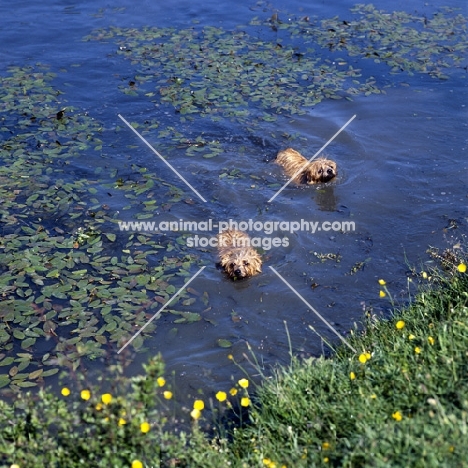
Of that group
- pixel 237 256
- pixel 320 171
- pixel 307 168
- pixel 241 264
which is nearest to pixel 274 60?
pixel 307 168

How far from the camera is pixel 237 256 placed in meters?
8.62

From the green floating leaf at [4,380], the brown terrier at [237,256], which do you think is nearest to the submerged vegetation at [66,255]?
the green floating leaf at [4,380]

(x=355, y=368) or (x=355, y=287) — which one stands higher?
(x=355, y=368)

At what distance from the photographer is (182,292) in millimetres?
8375

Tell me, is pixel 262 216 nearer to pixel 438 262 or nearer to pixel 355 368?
pixel 438 262

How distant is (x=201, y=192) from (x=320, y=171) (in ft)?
6.47

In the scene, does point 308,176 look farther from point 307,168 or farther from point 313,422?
point 313,422

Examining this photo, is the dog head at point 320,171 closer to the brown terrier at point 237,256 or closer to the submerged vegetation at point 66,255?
the brown terrier at point 237,256

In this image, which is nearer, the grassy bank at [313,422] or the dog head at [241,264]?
the grassy bank at [313,422]

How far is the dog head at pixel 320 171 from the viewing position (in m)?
10.6

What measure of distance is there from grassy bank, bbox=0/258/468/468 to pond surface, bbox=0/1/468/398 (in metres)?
0.66

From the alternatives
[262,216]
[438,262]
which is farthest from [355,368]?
[262,216]

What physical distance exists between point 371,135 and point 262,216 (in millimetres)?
3406

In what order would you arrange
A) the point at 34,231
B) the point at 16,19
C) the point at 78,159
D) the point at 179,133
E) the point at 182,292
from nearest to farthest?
1. the point at 182,292
2. the point at 34,231
3. the point at 78,159
4. the point at 179,133
5. the point at 16,19
